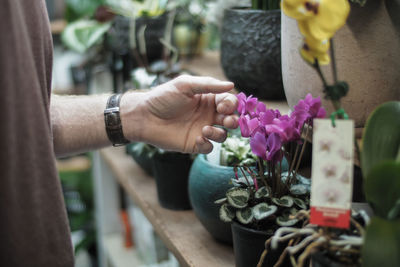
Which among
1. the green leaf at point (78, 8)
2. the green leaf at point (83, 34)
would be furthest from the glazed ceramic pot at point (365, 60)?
the green leaf at point (78, 8)

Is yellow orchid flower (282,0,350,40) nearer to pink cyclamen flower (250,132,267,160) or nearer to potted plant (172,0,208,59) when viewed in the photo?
pink cyclamen flower (250,132,267,160)

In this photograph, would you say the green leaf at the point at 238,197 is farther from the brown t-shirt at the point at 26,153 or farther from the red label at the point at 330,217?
the brown t-shirt at the point at 26,153

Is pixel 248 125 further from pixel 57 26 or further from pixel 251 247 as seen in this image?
pixel 57 26

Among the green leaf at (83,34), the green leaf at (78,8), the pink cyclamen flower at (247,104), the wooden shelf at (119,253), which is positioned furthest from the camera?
the green leaf at (78,8)

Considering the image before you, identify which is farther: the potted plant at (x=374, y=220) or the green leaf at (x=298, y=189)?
the green leaf at (x=298, y=189)

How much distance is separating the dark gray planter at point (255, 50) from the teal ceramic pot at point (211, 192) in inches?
7.8

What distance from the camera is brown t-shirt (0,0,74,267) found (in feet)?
2.19

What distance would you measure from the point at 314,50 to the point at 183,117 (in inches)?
17.1

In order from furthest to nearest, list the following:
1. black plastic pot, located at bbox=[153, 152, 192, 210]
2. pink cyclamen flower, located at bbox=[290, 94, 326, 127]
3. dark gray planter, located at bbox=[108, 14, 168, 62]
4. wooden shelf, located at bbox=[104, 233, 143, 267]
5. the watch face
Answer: wooden shelf, located at bbox=[104, 233, 143, 267], dark gray planter, located at bbox=[108, 14, 168, 62], black plastic pot, located at bbox=[153, 152, 192, 210], the watch face, pink cyclamen flower, located at bbox=[290, 94, 326, 127]

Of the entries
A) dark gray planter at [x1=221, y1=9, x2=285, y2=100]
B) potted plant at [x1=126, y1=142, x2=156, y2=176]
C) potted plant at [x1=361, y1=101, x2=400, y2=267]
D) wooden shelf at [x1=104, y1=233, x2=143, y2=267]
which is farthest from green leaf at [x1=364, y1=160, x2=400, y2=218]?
wooden shelf at [x1=104, y1=233, x2=143, y2=267]

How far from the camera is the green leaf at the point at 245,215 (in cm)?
68

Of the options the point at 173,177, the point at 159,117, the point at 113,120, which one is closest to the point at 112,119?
the point at 113,120

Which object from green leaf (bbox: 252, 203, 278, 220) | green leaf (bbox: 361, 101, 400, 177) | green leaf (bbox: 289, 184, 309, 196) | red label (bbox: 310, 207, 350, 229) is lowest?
green leaf (bbox: 252, 203, 278, 220)

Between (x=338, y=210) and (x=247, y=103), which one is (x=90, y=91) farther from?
(x=338, y=210)
